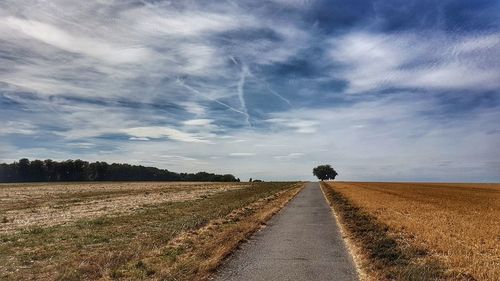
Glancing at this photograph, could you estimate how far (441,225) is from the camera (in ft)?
71.8

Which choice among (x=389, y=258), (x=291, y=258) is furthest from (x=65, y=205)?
(x=389, y=258)

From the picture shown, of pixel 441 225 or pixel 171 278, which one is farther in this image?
pixel 441 225

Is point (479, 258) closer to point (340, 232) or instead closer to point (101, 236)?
point (340, 232)

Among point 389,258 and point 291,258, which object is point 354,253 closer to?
point 389,258

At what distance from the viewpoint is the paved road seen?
11617 millimetres

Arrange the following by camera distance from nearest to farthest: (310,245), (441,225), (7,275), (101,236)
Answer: (7,275) → (310,245) → (101,236) → (441,225)

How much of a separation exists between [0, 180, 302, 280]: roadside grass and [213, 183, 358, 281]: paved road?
1.99 feet

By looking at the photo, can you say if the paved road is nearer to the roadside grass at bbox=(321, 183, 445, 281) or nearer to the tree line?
the roadside grass at bbox=(321, 183, 445, 281)

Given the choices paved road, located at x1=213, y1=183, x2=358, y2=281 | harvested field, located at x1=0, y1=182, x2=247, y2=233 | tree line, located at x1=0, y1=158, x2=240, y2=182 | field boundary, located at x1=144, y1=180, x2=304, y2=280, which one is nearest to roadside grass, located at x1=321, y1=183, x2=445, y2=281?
paved road, located at x1=213, y1=183, x2=358, y2=281

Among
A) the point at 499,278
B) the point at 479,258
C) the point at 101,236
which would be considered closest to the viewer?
the point at 499,278

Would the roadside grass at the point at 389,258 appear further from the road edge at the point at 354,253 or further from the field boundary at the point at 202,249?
the field boundary at the point at 202,249

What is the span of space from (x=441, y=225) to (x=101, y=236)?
15343mm

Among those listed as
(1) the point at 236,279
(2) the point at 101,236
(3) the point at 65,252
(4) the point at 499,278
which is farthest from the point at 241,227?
(4) the point at 499,278

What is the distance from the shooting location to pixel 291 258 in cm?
1380
